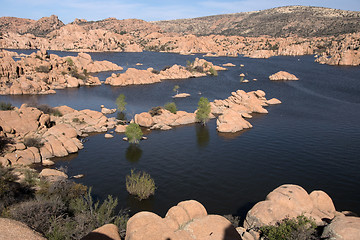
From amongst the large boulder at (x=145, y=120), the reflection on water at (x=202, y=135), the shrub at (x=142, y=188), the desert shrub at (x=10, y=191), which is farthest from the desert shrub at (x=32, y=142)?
the reflection on water at (x=202, y=135)

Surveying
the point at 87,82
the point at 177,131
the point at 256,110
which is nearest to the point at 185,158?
the point at 177,131

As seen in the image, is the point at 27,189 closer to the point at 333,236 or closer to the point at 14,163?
the point at 14,163

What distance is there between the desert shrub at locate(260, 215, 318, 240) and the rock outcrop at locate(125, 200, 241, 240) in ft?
13.7

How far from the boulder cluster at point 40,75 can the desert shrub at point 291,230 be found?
101 metres

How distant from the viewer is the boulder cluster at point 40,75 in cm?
9681

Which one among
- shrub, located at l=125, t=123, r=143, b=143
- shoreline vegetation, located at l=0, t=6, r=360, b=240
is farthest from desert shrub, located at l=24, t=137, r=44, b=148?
shrub, located at l=125, t=123, r=143, b=143

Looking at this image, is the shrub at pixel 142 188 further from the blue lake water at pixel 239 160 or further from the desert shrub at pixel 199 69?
the desert shrub at pixel 199 69

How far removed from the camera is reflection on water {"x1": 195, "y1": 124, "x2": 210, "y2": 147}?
50.9 m

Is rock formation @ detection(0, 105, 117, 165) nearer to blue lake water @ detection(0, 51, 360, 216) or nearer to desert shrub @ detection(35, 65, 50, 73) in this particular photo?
blue lake water @ detection(0, 51, 360, 216)

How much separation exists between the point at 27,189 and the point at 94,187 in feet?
28.0

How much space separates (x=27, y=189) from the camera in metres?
28.4

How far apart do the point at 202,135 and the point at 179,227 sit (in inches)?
1494

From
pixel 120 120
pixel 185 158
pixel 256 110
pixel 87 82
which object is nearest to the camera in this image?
pixel 185 158

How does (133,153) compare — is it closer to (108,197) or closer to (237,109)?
(108,197)
